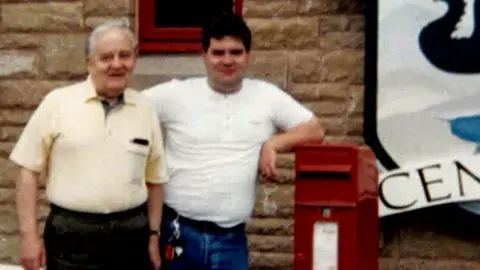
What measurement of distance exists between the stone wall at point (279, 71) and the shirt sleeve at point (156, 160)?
2.02 meters

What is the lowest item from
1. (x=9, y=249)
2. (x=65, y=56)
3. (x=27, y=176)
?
(x=9, y=249)

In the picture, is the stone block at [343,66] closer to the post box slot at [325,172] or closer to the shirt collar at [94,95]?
the post box slot at [325,172]

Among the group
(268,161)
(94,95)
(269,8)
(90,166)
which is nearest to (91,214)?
(90,166)

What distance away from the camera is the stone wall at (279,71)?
6.63 m

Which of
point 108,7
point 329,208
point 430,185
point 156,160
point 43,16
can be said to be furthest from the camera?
point 43,16

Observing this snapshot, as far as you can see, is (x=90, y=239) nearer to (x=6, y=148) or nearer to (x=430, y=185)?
(x=430, y=185)

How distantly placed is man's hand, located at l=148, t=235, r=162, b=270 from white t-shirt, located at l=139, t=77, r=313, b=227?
0.16m

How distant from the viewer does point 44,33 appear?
7.21 metres

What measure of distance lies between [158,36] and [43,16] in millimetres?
725

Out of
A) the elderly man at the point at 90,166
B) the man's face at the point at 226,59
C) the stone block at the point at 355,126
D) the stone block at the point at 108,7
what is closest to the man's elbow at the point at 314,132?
the man's face at the point at 226,59

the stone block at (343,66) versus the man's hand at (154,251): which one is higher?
Result: the stone block at (343,66)

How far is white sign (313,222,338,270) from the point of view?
4730mm

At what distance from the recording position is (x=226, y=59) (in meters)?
4.85

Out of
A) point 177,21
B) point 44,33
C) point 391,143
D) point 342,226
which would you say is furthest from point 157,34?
point 342,226
